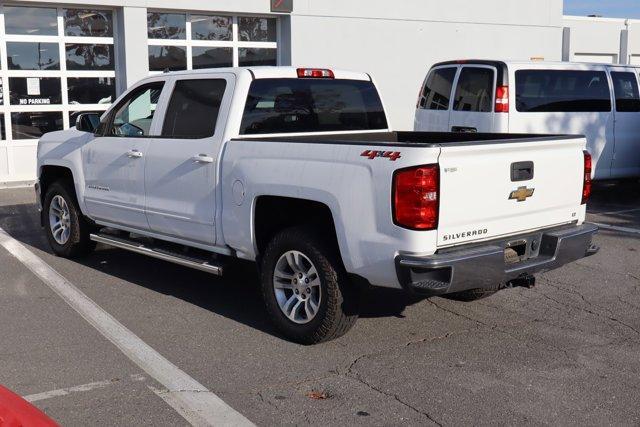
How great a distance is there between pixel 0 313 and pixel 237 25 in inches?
442

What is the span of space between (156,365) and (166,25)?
1174 centimetres

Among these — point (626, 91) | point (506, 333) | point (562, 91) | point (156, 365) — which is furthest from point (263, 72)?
point (626, 91)

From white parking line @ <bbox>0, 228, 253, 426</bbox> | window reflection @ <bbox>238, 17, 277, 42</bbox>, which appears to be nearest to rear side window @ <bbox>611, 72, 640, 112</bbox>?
window reflection @ <bbox>238, 17, 277, 42</bbox>

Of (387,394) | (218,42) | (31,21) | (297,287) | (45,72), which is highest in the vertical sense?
(31,21)

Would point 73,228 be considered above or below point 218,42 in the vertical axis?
below

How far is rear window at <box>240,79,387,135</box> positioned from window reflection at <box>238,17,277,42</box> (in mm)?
9921

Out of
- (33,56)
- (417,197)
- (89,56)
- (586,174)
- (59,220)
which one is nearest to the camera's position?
(417,197)

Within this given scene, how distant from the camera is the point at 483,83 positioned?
35.8ft

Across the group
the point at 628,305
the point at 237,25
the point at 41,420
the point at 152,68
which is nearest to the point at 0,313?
the point at 41,420

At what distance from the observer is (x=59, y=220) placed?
333 inches

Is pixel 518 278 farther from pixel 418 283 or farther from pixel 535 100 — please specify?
pixel 535 100

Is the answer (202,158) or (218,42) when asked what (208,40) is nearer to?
(218,42)

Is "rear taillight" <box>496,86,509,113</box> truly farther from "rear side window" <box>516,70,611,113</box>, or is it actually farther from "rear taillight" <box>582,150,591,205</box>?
"rear taillight" <box>582,150,591,205</box>

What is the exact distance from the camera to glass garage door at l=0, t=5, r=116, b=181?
14477 mm
